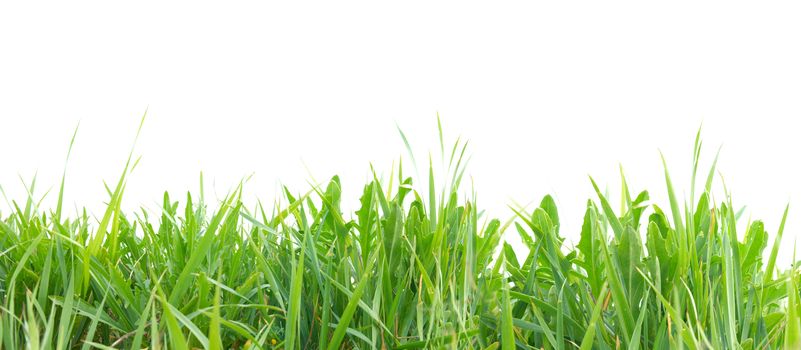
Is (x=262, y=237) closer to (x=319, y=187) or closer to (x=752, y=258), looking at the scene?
(x=319, y=187)

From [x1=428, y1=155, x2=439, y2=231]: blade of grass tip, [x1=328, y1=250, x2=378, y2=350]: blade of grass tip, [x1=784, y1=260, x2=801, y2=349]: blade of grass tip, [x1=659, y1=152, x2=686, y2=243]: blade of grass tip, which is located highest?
[x1=659, y1=152, x2=686, y2=243]: blade of grass tip

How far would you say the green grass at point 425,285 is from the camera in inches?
47.3

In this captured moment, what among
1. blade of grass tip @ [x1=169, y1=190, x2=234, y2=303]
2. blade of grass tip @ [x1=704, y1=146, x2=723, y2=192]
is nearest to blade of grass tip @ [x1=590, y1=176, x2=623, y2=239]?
blade of grass tip @ [x1=704, y1=146, x2=723, y2=192]

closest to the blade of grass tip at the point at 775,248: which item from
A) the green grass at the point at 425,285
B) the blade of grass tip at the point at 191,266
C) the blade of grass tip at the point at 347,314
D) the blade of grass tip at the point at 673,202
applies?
the green grass at the point at 425,285

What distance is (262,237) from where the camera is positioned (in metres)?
1.45

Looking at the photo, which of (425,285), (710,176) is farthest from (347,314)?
(710,176)

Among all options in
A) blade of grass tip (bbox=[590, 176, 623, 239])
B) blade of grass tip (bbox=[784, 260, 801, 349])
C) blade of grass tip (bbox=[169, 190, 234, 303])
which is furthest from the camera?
blade of grass tip (bbox=[590, 176, 623, 239])

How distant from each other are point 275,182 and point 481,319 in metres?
0.66

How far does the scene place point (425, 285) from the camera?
1.29 meters

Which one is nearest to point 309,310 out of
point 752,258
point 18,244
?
point 18,244

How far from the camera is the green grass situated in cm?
120

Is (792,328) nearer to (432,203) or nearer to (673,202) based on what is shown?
(673,202)

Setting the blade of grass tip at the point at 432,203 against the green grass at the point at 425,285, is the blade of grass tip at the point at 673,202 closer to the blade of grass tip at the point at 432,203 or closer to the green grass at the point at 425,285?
the green grass at the point at 425,285

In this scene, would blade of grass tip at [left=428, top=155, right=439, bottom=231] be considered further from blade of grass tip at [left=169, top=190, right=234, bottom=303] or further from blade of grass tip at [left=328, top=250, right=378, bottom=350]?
blade of grass tip at [left=169, top=190, right=234, bottom=303]
